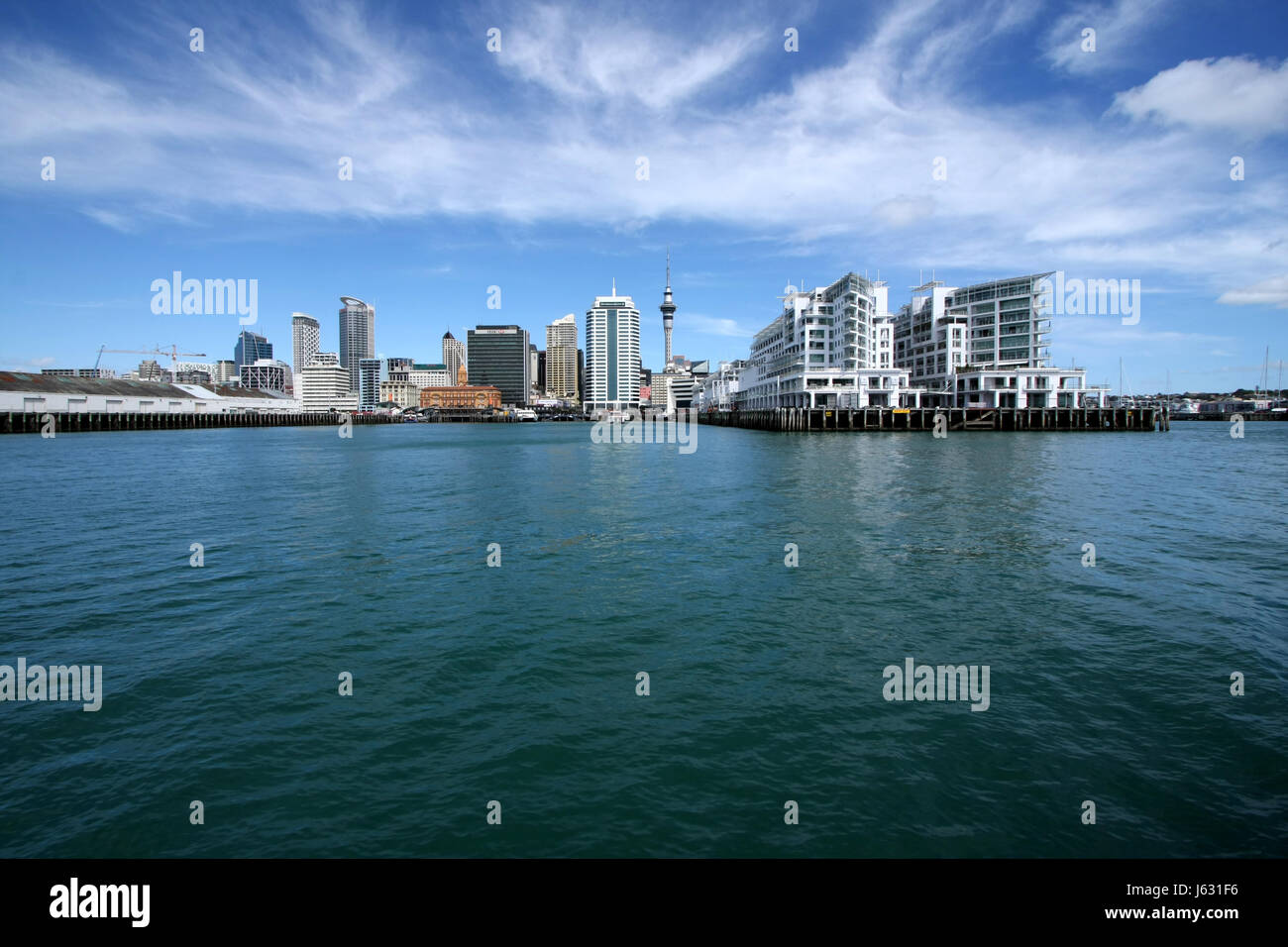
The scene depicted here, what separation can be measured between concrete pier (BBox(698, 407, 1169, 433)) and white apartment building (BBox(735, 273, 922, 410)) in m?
5.53

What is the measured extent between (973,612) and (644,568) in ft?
32.6

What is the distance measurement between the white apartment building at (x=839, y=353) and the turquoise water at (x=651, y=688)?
3736 inches

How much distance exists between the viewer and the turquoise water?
855cm

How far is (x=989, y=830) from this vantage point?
837cm

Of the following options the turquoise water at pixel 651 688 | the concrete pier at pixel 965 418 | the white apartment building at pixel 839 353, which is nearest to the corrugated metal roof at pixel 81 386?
the turquoise water at pixel 651 688

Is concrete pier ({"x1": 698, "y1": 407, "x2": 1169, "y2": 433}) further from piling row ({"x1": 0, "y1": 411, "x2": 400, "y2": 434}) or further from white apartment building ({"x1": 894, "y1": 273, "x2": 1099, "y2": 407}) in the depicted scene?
piling row ({"x1": 0, "y1": 411, "x2": 400, "y2": 434})

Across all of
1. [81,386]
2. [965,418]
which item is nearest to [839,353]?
[965,418]

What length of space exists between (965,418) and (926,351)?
1163 inches

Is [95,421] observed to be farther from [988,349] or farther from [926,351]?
[988,349]

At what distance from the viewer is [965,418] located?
4663 inches

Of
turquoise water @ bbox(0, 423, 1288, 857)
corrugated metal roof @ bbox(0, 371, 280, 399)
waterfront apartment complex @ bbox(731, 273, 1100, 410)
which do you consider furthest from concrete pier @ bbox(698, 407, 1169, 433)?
corrugated metal roof @ bbox(0, 371, 280, 399)
